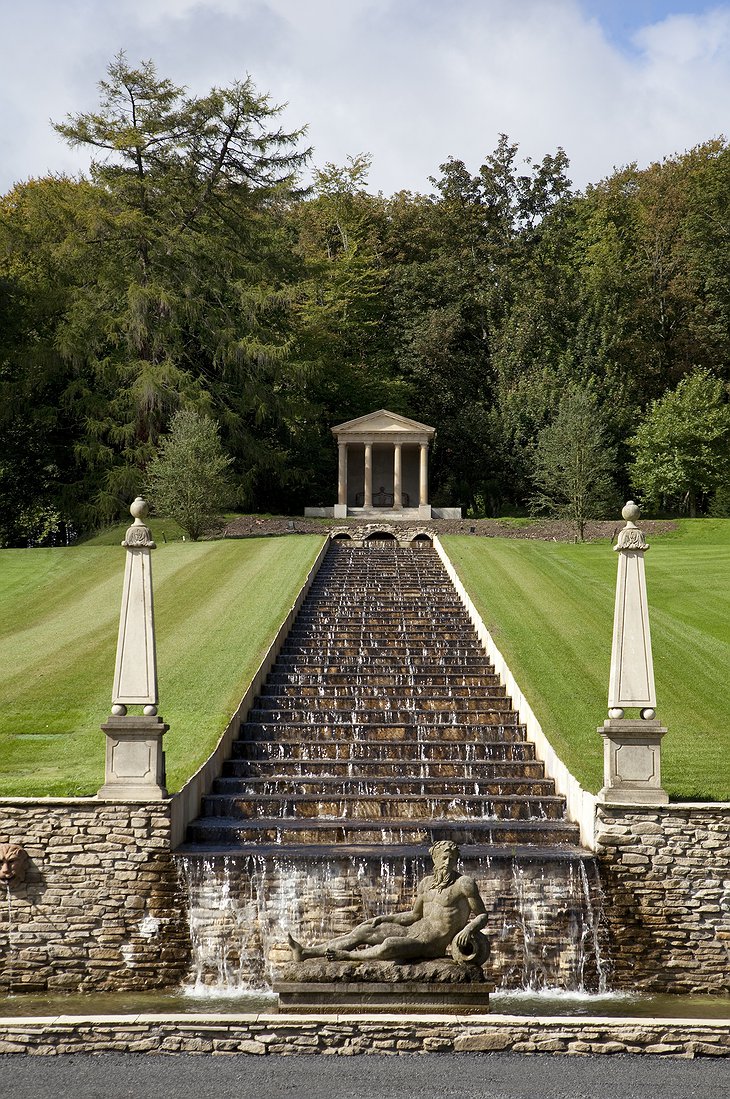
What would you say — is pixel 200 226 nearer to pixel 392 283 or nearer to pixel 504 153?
pixel 392 283

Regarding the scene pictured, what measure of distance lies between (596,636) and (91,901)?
1383 centimetres

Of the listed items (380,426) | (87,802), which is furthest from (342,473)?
(87,802)

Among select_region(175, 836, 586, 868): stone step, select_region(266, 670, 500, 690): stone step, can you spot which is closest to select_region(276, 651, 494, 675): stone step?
select_region(266, 670, 500, 690): stone step

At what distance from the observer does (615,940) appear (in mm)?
15445

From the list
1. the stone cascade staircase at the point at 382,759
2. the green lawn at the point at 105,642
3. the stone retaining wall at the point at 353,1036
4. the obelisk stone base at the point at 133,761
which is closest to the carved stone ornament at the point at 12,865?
the green lawn at the point at 105,642

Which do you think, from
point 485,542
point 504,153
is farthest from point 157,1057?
point 504,153

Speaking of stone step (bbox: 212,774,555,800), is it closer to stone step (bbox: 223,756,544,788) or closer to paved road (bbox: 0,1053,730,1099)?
stone step (bbox: 223,756,544,788)

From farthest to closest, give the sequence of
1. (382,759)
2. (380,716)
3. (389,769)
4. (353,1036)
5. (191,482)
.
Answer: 1. (191,482)
2. (380,716)
3. (382,759)
4. (389,769)
5. (353,1036)

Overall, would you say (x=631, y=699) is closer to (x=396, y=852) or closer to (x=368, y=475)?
(x=396, y=852)

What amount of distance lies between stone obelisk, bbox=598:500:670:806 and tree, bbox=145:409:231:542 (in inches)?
1000

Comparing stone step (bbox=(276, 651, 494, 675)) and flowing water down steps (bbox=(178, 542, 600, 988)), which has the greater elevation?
stone step (bbox=(276, 651, 494, 675))

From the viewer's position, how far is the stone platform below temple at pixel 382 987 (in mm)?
12633

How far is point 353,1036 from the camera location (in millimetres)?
11602

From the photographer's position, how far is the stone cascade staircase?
17000 mm
